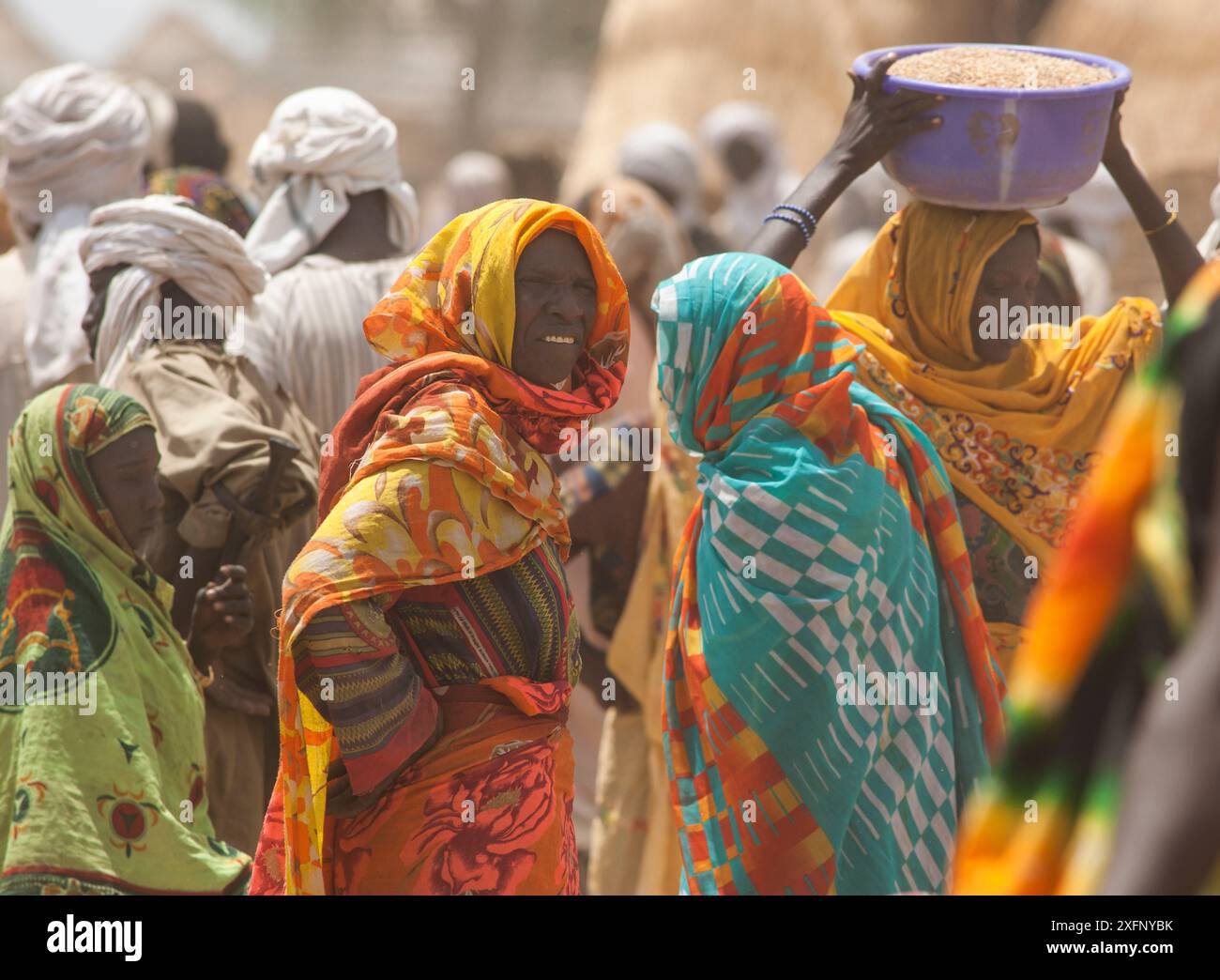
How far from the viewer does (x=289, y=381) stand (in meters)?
5.37

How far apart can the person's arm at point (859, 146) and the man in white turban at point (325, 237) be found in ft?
4.86

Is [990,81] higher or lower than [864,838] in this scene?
higher

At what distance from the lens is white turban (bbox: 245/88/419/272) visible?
5762mm

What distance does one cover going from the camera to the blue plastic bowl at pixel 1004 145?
4316mm

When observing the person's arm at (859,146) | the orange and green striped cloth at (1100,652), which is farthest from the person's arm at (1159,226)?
the orange and green striped cloth at (1100,652)

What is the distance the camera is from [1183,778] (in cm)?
137

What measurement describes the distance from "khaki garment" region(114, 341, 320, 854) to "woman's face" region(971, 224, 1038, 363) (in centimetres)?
156

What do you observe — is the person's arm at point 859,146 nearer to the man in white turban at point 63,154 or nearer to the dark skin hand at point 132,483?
the dark skin hand at point 132,483

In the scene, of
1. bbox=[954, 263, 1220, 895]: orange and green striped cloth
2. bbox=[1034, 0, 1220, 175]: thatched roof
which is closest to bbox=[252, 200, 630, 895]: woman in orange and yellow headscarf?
bbox=[954, 263, 1220, 895]: orange and green striped cloth

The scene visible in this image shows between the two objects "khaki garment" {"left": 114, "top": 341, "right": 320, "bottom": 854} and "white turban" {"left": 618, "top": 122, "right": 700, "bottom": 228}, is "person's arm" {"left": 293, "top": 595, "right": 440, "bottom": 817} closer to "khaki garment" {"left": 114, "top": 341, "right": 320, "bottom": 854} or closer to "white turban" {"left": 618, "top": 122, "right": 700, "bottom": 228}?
"khaki garment" {"left": 114, "top": 341, "right": 320, "bottom": 854}

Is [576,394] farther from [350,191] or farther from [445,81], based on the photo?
[445,81]

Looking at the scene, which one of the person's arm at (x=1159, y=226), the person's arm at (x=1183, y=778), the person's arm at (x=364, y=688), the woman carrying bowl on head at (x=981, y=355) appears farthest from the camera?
the person's arm at (x=1159, y=226)

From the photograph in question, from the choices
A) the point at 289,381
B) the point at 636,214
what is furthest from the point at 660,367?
the point at 636,214

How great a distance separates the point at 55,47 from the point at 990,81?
1285 inches
